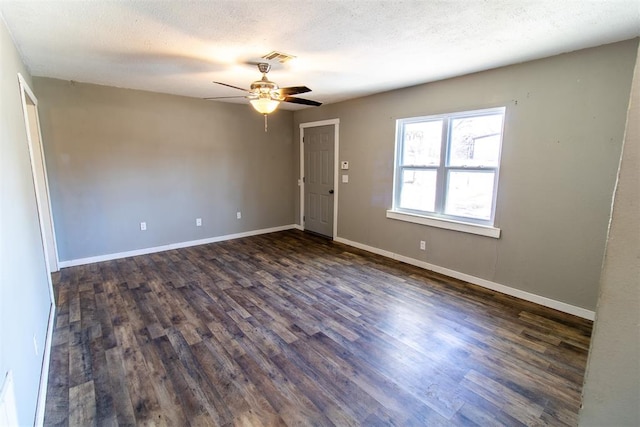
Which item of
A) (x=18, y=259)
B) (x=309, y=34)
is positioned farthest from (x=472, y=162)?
(x=18, y=259)

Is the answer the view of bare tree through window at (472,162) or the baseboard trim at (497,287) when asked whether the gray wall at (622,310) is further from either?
the view of bare tree through window at (472,162)

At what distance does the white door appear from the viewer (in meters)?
5.23

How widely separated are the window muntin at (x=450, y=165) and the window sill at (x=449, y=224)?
0.27 feet

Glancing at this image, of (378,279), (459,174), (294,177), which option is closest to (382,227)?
(378,279)

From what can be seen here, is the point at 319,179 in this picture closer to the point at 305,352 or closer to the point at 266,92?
the point at 266,92

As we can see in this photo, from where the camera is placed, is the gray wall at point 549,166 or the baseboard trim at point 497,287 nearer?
the gray wall at point 549,166

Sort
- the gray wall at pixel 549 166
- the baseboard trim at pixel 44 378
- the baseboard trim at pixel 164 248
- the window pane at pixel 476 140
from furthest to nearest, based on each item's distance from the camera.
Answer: the baseboard trim at pixel 164 248, the window pane at pixel 476 140, the gray wall at pixel 549 166, the baseboard trim at pixel 44 378

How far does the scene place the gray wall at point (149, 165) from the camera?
3807 millimetres

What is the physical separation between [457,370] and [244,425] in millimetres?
1465

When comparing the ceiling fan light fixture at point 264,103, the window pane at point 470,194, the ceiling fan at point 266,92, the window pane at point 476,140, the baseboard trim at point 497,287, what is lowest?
the baseboard trim at point 497,287

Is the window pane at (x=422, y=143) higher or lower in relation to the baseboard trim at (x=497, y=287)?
higher

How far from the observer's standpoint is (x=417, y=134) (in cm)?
398

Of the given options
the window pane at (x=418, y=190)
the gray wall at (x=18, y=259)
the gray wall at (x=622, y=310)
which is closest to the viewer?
the gray wall at (x=622, y=310)

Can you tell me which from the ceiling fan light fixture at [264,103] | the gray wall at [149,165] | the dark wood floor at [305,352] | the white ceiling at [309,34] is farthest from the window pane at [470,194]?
the gray wall at [149,165]
